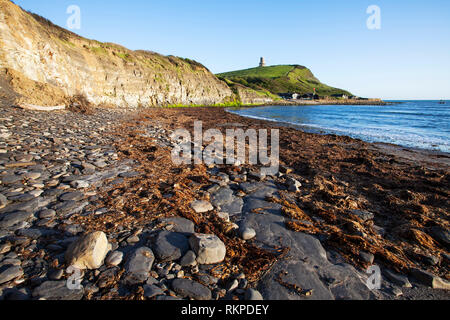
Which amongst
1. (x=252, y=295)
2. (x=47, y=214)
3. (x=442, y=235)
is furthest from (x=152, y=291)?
(x=442, y=235)

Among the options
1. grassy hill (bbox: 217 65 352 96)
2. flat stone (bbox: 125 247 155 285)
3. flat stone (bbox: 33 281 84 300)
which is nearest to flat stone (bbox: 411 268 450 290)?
flat stone (bbox: 125 247 155 285)

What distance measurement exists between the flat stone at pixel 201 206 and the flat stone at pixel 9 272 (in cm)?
209

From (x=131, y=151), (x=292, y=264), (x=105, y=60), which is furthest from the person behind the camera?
(x=105, y=60)

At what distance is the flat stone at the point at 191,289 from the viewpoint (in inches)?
72.2

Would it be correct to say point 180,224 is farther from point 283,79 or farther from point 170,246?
point 283,79

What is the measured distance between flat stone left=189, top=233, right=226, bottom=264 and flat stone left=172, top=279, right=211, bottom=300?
323 millimetres

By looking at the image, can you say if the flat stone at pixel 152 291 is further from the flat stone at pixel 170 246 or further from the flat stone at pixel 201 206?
the flat stone at pixel 201 206

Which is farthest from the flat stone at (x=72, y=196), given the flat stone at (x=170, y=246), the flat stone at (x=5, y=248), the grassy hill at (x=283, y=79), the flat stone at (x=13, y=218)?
the grassy hill at (x=283, y=79)

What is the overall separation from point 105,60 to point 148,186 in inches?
1038

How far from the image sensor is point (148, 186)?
407 centimetres

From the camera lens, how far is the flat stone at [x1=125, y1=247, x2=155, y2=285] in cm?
193
